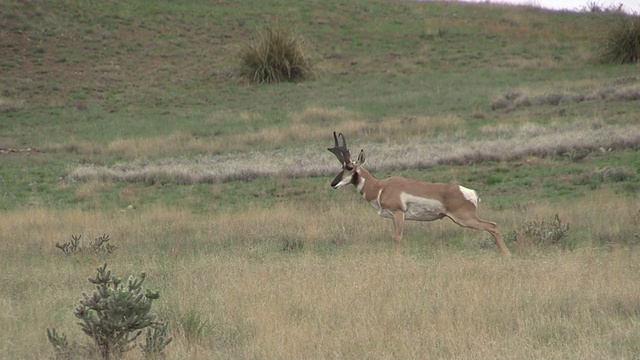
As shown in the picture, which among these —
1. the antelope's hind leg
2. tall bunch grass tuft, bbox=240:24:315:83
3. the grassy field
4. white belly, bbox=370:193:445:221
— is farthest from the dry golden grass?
tall bunch grass tuft, bbox=240:24:315:83

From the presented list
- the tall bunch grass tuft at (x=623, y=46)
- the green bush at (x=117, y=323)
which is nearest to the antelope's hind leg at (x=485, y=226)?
the green bush at (x=117, y=323)

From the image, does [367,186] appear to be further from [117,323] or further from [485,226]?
[117,323]

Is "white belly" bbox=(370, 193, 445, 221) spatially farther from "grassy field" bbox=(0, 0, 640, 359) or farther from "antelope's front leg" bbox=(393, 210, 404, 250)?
"grassy field" bbox=(0, 0, 640, 359)

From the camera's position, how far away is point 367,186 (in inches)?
539

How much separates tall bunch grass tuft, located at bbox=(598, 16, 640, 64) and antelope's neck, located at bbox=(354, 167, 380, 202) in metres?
24.9

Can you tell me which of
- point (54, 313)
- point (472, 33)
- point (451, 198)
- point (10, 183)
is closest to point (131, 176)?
point (10, 183)

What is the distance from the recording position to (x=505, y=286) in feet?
30.6

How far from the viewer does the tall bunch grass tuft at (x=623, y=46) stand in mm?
35844

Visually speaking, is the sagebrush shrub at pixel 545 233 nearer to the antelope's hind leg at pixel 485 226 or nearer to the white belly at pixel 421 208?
the antelope's hind leg at pixel 485 226

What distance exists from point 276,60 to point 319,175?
18176 millimetres

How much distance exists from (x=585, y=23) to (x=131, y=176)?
33571 millimetres

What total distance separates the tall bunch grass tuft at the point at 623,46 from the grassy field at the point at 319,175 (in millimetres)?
1209

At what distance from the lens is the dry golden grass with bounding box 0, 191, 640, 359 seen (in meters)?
7.50

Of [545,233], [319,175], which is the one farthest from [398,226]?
[319,175]
